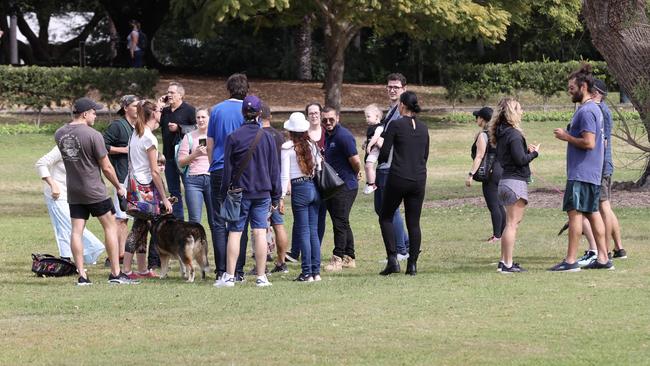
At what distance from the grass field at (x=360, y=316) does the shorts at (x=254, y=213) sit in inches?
23.1

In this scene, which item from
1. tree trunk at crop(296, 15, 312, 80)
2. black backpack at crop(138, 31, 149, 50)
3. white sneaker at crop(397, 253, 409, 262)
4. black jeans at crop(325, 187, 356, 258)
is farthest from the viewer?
tree trunk at crop(296, 15, 312, 80)

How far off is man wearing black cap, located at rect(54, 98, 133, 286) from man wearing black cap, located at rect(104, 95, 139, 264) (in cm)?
130

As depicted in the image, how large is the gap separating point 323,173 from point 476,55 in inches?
1401

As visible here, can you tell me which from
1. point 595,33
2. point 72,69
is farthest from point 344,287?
point 72,69

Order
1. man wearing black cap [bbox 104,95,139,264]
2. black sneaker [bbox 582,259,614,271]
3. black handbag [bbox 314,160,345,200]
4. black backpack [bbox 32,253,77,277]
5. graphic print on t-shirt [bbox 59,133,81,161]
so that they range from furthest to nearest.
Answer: man wearing black cap [bbox 104,95,139,264] < black backpack [bbox 32,253,77,277] < black sneaker [bbox 582,259,614,271] < black handbag [bbox 314,160,345,200] < graphic print on t-shirt [bbox 59,133,81,161]

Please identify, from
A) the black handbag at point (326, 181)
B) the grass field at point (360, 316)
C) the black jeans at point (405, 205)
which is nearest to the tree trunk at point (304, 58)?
the grass field at point (360, 316)

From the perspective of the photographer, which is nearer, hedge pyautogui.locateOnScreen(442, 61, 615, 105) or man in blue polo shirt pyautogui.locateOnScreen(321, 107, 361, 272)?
man in blue polo shirt pyautogui.locateOnScreen(321, 107, 361, 272)

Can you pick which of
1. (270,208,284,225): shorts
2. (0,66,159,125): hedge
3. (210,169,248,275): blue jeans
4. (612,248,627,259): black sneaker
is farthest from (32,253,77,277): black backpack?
(0,66,159,125): hedge

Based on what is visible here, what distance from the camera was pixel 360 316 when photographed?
10.1 m

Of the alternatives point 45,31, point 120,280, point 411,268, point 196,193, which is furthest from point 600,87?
point 45,31

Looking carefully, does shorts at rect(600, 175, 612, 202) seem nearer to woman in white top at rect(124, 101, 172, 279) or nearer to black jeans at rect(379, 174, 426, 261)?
black jeans at rect(379, 174, 426, 261)

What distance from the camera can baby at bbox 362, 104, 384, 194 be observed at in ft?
42.0

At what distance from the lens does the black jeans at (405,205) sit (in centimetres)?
1222

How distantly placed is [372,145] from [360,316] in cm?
345
